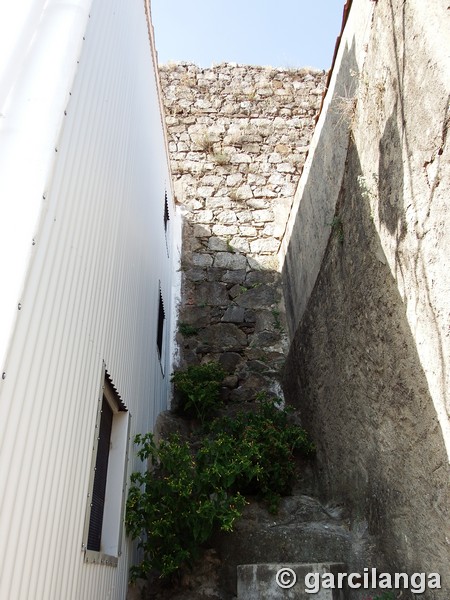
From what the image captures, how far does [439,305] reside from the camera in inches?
121

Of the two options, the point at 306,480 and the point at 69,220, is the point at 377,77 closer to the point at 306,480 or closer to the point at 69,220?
the point at 69,220

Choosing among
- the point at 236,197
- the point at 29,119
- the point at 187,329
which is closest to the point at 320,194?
the point at 187,329

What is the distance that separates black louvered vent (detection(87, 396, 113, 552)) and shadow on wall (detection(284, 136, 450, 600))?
2.08 metres

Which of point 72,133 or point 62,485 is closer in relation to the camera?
point 62,485

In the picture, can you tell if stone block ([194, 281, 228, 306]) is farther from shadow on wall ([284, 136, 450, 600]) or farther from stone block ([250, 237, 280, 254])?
shadow on wall ([284, 136, 450, 600])

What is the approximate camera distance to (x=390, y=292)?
387cm

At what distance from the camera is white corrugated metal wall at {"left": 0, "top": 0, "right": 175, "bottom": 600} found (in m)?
2.33

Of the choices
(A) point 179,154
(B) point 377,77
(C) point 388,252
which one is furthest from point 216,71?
(C) point 388,252

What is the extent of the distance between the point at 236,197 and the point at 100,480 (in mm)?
6971

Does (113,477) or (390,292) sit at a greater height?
(390,292)

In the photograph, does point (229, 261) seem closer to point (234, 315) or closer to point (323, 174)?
point (234, 315)

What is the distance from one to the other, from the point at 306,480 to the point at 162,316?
3028 mm

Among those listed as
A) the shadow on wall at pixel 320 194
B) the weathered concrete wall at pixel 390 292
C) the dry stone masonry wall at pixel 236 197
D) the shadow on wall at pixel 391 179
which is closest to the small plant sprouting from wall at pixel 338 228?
the weathered concrete wall at pixel 390 292

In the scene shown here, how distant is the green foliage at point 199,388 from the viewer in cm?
704
